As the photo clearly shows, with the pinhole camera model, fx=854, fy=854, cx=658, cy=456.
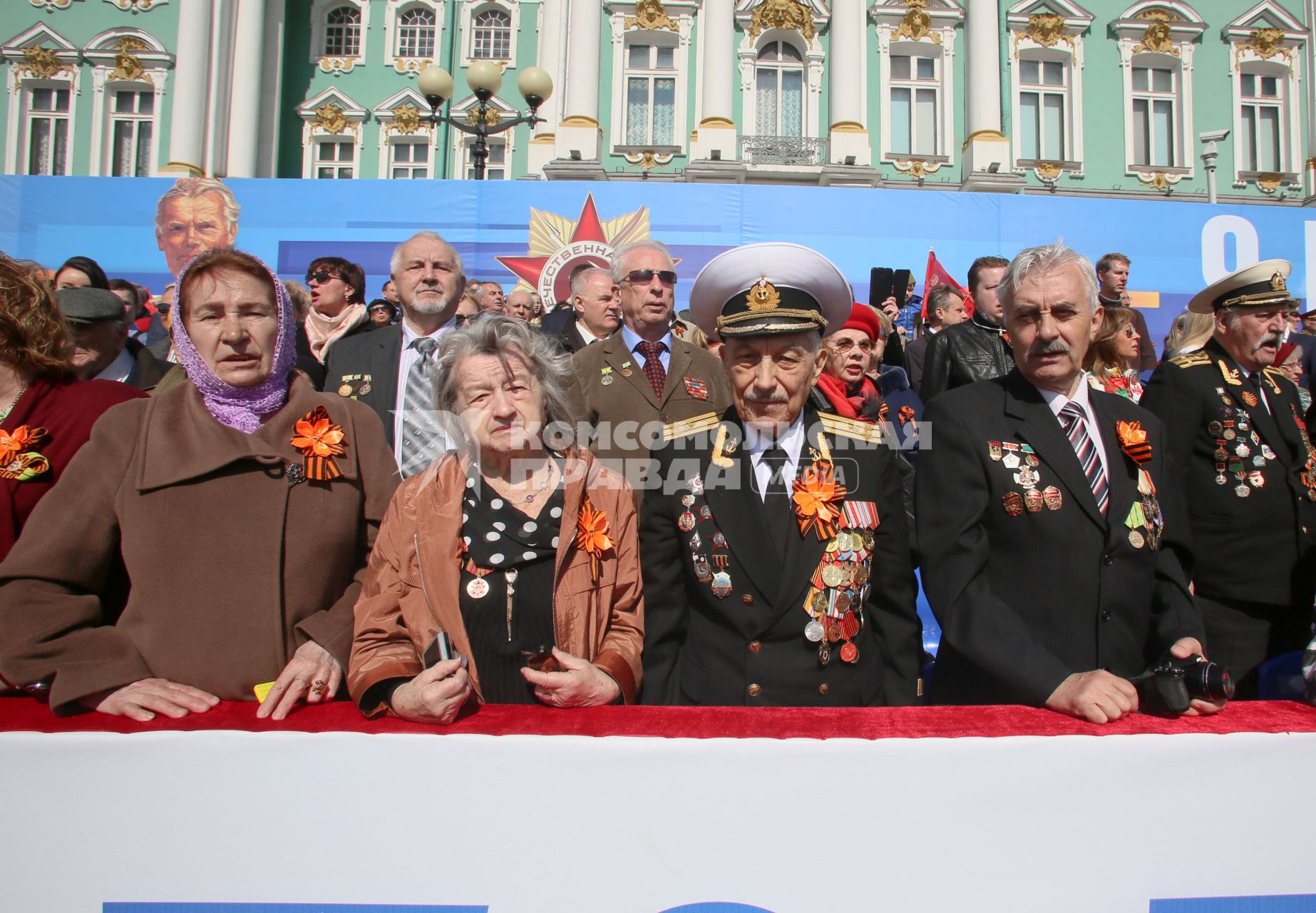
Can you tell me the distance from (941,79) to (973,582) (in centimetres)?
2530

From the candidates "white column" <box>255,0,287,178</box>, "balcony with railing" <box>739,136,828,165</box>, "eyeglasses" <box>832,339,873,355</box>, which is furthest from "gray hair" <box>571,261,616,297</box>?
"white column" <box>255,0,287,178</box>

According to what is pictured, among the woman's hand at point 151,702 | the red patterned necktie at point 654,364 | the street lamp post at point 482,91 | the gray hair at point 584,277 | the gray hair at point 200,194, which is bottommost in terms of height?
the woman's hand at point 151,702

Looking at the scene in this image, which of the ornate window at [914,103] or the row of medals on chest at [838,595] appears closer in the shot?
the row of medals on chest at [838,595]

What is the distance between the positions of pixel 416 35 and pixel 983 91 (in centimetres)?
1645

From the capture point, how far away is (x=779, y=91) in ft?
79.4

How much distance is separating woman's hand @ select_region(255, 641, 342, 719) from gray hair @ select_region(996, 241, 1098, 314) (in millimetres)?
2153

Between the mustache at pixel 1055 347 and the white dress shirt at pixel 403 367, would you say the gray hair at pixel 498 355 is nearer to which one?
the mustache at pixel 1055 347

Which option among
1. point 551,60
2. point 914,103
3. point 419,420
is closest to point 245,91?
point 551,60

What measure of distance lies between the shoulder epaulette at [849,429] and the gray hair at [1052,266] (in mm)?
547

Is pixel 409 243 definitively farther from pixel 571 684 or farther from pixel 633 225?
pixel 633 225

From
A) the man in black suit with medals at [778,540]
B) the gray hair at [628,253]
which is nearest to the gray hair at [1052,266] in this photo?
the man in black suit with medals at [778,540]

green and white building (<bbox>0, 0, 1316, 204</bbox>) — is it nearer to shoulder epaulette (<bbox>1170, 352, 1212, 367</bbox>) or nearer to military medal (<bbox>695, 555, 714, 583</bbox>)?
shoulder epaulette (<bbox>1170, 352, 1212, 367</bbox>)

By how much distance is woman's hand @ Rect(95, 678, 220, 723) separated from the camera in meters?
1.94

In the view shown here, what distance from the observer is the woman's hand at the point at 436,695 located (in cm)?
189
